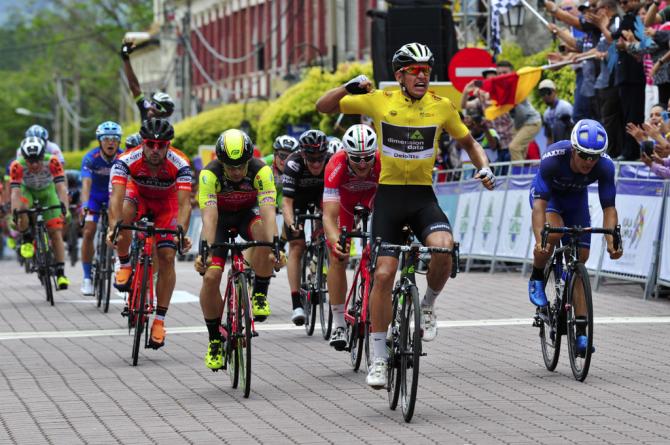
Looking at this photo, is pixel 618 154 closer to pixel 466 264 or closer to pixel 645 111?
pixel 645 111

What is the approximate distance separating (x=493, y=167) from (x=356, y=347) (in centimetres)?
1071

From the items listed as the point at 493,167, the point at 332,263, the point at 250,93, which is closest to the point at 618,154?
the point at 493,167

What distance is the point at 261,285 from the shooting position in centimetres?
1301

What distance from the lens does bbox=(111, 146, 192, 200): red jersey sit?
13883 mm

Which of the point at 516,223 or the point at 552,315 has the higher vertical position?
the point at 516,223

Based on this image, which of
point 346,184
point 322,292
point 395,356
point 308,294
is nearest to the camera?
point 395,356

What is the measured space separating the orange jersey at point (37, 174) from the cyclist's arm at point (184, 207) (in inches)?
279

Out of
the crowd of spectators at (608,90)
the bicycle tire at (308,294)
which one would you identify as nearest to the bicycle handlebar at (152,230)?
the bicycle tire at (308,294)

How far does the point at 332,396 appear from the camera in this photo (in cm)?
1115

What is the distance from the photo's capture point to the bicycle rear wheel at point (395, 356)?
33.3ft

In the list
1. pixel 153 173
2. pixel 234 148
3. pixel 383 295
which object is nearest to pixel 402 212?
pixel 383 295

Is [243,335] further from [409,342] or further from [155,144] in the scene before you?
[155,144]

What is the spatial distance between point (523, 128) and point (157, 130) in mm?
10587

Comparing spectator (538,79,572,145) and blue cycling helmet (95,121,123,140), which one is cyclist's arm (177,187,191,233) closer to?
blue cycling helmet (95,121,123,140)
